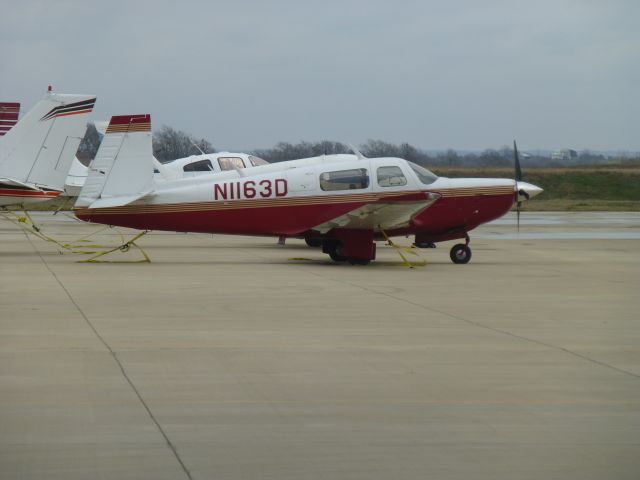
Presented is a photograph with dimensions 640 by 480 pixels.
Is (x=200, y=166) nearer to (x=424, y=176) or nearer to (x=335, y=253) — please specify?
(x=335, y=253)

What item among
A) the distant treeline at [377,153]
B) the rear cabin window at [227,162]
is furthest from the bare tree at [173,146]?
the rear cabin window at [227,162]

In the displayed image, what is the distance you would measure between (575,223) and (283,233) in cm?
1825

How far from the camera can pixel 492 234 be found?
29719mm

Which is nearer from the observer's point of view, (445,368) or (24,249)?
(445,368)

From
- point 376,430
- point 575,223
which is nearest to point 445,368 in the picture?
point 376,430

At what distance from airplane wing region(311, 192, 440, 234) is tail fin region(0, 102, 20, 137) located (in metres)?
10.2

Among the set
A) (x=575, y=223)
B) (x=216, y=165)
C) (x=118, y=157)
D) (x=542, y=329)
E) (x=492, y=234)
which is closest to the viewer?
(x=542, y=329)

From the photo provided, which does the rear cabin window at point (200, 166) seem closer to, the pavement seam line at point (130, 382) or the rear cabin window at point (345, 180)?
the rear cabin window at point (345, 180)

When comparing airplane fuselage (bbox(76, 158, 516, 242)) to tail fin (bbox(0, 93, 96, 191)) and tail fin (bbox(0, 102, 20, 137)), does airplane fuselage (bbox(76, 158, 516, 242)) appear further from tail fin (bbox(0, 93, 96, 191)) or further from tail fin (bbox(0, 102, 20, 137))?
tail fin (bbox(0, 102, 20, 137))

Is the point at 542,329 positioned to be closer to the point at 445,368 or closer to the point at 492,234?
the point at 445,368

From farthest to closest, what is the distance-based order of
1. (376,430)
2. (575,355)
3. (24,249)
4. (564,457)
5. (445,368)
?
(24,249) < (575,355) < (445,368) < (376,430) < (564,457)

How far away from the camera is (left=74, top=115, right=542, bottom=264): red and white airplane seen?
714 inches

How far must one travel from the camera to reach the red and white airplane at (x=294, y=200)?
1814cm

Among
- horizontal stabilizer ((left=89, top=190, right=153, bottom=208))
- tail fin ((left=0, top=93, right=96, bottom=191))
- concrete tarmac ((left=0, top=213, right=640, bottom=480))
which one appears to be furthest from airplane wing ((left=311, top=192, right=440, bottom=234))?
tail fin ((left=0, top=93, right=96, bottom=191))
